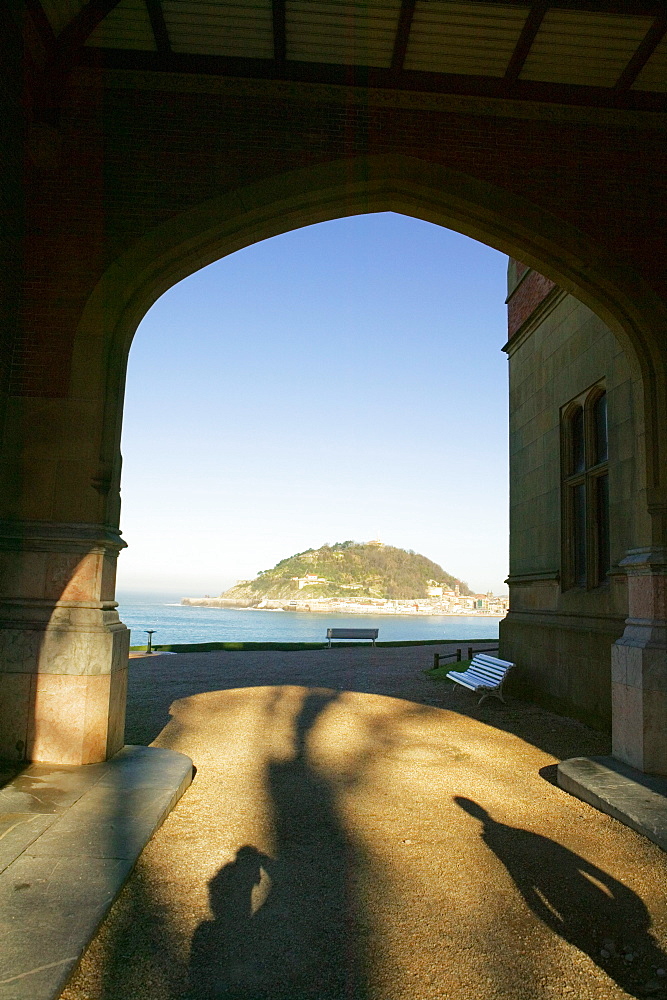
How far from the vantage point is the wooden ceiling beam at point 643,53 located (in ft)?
20.1

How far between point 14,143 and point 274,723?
632cm

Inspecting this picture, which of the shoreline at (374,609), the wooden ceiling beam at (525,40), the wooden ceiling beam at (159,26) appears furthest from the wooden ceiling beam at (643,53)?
the shoreline at (374,609)

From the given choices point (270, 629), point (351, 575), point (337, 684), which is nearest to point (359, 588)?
point (351, 575)

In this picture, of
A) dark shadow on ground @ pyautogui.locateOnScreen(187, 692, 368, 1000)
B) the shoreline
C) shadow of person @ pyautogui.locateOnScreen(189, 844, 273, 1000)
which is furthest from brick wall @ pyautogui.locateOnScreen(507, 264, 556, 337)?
the shoreline

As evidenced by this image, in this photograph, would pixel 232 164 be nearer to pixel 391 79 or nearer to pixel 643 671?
pixel 391 79

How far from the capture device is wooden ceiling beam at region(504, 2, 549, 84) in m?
6.02

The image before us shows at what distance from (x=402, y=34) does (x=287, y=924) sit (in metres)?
6.98

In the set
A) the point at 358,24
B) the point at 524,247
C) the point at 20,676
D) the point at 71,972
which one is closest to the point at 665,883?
the point at 71,972

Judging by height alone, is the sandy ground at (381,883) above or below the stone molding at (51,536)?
below

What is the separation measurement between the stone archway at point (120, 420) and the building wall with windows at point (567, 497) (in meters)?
0.89

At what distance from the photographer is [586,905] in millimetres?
3502

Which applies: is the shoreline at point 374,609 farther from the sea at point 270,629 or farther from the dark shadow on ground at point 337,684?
the dark shadow on ground at point 337,684

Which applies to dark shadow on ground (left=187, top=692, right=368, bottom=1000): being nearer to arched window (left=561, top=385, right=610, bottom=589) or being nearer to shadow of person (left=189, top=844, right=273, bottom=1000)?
shadow of person (left=189, top=844, right=273, bottom=1000)

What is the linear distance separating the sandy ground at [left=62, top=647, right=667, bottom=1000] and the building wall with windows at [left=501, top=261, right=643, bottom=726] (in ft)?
4.90
